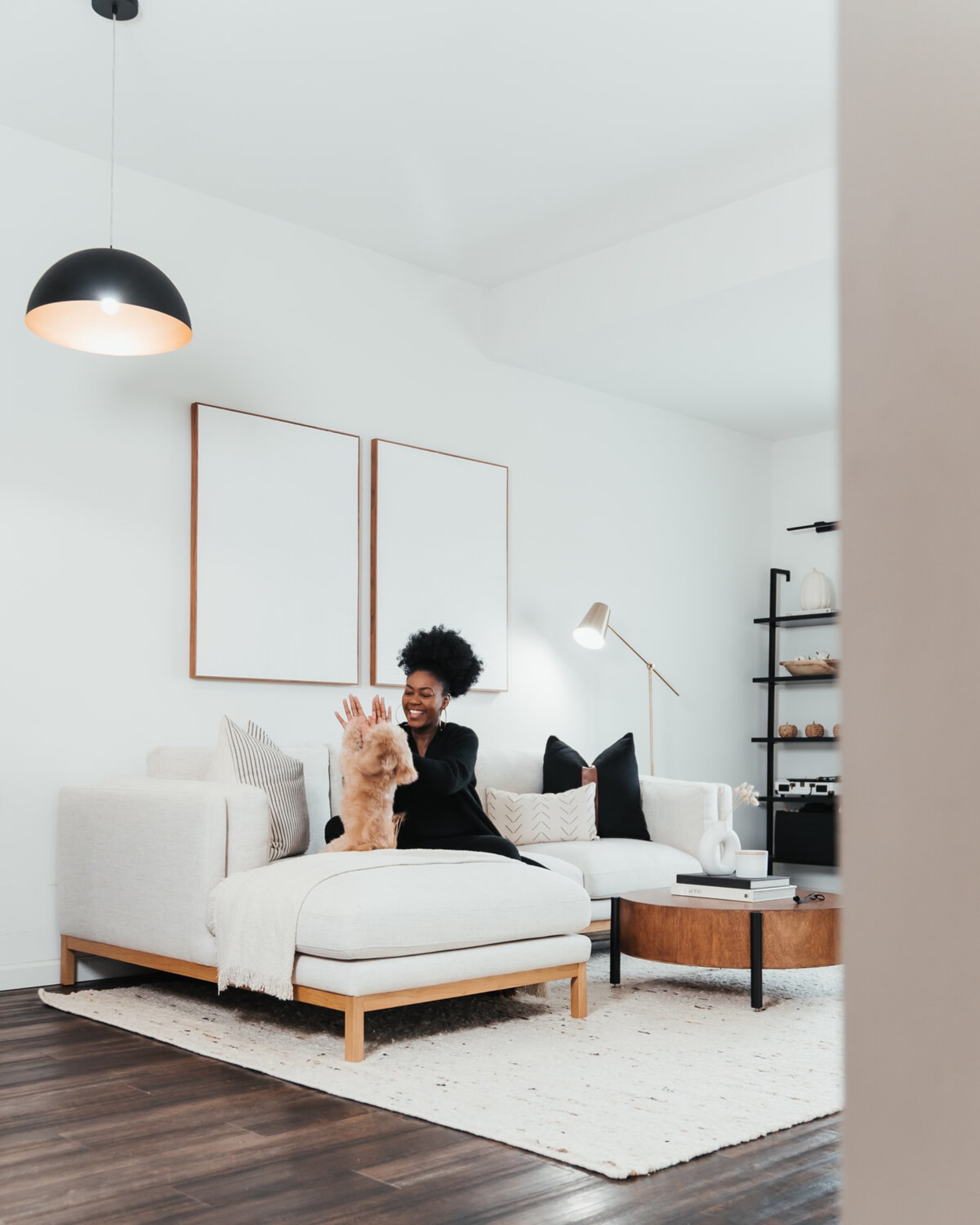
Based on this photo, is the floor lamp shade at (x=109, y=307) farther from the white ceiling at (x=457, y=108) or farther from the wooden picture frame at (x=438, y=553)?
the wooden picture frame at (x=438, y=553)

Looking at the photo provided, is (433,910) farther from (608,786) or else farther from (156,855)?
(608,786)

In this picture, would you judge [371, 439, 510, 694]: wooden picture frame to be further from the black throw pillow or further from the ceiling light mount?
the ceiling light mount

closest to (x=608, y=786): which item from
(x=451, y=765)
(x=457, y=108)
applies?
(x=451, y=765)

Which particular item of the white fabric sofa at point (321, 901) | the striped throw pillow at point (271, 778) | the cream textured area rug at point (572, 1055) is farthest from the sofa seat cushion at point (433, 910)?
the striped throw pillow at point (271, 778)

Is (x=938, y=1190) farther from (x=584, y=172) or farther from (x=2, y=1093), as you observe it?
(x=584, y=172)

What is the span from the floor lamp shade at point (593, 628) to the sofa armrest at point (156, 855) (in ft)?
7.88

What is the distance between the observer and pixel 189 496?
15.0 ft

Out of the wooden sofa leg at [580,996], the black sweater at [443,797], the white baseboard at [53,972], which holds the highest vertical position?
the black sweater at [443,797]

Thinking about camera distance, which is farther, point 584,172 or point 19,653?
point 584,172

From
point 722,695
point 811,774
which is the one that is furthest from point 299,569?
point 811,774

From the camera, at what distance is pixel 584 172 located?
15.1 ft

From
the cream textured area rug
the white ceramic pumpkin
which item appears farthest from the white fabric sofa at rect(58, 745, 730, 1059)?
the white ceramic pumpkin

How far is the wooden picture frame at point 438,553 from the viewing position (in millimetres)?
5180

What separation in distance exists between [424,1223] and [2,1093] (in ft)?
4.26
